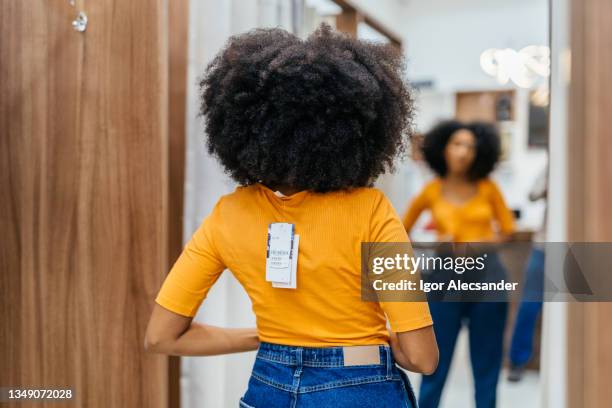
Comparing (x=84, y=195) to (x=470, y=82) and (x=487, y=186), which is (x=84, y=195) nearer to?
(x=487, y=186)

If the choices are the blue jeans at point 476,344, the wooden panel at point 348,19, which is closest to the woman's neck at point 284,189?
the wooden panel at point 348,19

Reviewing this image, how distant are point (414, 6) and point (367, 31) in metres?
2.89

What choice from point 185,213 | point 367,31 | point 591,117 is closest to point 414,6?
point 367,31

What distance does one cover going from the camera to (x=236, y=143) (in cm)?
111

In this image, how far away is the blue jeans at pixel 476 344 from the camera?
2.12 m

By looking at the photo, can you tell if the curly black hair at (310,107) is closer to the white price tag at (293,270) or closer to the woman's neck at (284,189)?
the woman's neck at (284,189)

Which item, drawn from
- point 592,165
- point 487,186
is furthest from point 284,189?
point 487,186

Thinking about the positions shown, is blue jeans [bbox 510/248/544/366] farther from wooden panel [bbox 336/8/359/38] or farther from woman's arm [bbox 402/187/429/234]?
wooden panel [bbox 336/8/359/38]

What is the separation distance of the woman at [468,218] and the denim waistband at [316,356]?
0.70 m

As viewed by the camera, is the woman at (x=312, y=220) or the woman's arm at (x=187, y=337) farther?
the woman's arm at (x=187, y=337)

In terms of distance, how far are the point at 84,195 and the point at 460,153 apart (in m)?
1.72

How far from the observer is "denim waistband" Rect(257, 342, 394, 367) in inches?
41.5

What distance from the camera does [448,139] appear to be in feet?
9.41

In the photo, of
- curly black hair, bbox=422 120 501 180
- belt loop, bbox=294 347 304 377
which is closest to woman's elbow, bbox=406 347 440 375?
belt loop, bbox=294 347 304 377
